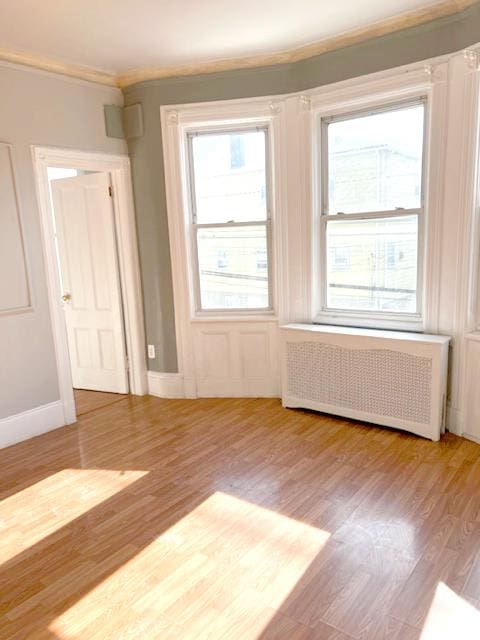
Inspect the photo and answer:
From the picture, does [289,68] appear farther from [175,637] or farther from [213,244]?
[175,637]

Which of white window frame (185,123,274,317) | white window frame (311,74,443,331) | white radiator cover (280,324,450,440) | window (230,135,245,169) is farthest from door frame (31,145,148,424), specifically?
white window frame (311,74,443,331)

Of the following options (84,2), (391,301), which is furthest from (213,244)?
(84,2)

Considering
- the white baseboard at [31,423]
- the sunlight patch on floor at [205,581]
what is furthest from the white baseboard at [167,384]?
the sunlight patch on floor at [205,581]

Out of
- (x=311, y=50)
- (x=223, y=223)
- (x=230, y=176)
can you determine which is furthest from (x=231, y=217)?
(x=311, y=50)

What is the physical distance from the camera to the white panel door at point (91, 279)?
4207mm

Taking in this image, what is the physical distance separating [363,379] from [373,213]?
1.27m

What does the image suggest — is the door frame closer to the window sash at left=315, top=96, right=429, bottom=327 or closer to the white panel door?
the white panel door

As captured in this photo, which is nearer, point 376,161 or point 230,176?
point 376,161

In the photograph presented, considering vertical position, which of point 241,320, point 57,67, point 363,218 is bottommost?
point 241,320

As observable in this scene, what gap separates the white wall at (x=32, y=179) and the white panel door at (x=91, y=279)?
2.06 feet

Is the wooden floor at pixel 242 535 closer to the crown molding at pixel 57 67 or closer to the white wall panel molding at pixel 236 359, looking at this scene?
the white wall panel molding at pixel 236 359

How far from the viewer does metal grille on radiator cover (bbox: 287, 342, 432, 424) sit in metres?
3.21

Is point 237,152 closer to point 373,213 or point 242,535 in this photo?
point 373,213

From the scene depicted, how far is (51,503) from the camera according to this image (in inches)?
103
